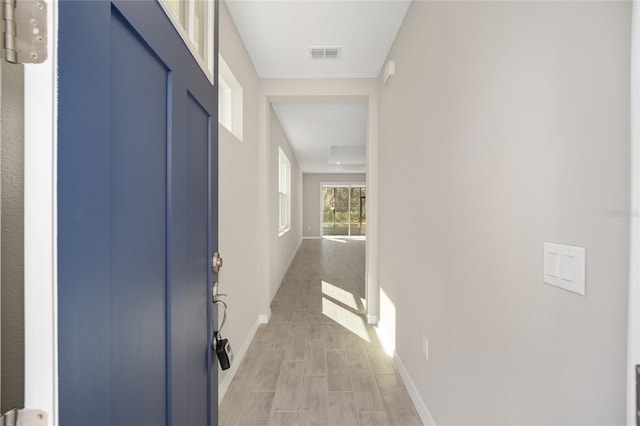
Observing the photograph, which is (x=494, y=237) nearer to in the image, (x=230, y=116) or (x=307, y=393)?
(x=307, y=393)

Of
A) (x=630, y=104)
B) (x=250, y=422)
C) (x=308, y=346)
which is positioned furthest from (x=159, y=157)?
(x=308, y=346)

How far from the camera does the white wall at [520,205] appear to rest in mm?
605

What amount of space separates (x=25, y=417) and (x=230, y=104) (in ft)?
7.37

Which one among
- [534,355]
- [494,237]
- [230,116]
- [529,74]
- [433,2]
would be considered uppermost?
[433,2]

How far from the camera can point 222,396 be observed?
1.76 m

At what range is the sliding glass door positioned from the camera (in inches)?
436

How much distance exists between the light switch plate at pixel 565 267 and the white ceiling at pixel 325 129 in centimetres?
312

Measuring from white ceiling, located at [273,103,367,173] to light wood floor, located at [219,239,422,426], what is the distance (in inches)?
108

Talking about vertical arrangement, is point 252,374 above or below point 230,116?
below

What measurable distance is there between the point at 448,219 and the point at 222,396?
178 centimetres

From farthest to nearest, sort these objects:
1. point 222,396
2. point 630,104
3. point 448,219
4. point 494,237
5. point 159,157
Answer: point 222,396 < point 448,219 < point 494,237 < point 159,157 < point 630,104

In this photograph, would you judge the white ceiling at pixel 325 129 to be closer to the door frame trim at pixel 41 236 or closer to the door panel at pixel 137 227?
the door panel at pixel 137 227

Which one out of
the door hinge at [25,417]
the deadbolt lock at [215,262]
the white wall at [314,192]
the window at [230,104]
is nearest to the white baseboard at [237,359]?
the deadbolt lock at [215,262]

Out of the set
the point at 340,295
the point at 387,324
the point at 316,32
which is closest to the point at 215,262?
the point at 387,324
